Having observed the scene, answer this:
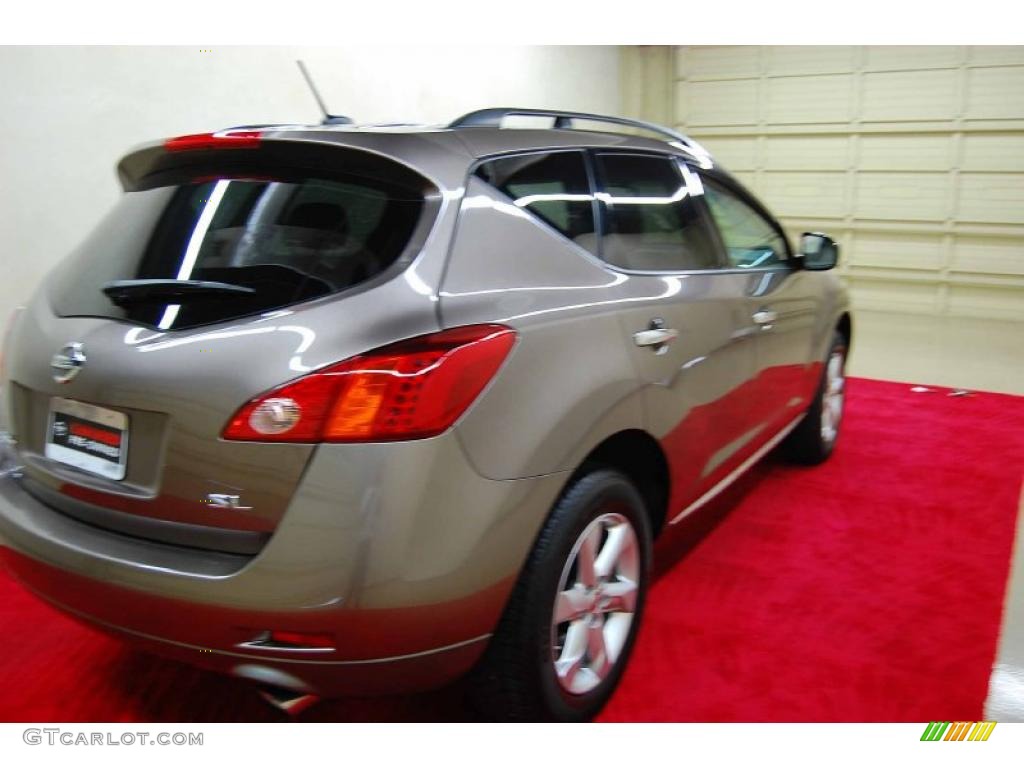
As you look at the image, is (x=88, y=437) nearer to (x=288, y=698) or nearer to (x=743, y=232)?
(x=288, y=698)

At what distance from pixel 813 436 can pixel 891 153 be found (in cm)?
527

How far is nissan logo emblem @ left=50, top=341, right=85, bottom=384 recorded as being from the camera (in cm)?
150

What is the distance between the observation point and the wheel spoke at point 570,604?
168 cm

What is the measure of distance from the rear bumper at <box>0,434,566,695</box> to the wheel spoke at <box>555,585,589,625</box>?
20 cm

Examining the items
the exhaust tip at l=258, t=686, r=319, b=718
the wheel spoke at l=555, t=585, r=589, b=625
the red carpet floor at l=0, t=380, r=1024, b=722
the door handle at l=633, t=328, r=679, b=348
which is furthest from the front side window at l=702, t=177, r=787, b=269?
the exhaust tip at l=258, t=686, r=319, b=718

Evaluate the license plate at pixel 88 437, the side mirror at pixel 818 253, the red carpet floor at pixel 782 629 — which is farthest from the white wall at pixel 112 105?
the side mirror at pixel 818 253

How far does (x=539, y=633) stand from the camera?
160 cm

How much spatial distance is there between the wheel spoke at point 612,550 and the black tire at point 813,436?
1745mm

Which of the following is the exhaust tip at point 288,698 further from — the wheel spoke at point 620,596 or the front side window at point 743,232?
the front side window at point 743,232

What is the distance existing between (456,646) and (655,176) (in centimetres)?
144

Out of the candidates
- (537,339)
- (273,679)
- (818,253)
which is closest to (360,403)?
(537,339)

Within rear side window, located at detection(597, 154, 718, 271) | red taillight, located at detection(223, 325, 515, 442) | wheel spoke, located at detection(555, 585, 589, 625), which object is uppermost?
rear side window, located at detection(597, 154, 718, 271)

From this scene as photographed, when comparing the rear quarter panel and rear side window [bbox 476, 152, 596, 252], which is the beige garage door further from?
the rear quarter panel
